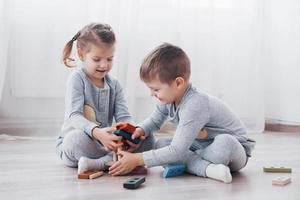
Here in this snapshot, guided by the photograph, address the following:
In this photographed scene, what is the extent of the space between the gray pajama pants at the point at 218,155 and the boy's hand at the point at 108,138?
0.19m

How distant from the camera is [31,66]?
1.99 m

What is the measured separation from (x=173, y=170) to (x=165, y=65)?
0.27 metres

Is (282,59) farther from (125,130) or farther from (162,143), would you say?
(125,130)

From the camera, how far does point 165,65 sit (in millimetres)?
1311

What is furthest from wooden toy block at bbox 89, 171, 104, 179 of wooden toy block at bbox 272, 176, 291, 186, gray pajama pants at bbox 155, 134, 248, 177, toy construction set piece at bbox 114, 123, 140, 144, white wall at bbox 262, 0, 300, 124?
white wall at bbox 262, 0, 300, 124

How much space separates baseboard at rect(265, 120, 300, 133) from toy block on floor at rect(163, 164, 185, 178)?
1.29 m

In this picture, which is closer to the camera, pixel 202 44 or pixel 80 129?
pixel 80 129

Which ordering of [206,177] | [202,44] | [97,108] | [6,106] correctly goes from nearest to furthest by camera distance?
1. [206,177]
2. [97,108]
3. [6,106]
4. [202,44]

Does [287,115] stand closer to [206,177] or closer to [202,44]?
[202,44]

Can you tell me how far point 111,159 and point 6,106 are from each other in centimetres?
74

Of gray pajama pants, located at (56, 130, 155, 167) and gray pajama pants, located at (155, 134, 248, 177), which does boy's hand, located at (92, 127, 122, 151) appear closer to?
gray pajama pants, located at (56, 130, 155, 167)

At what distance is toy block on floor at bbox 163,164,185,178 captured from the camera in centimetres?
132

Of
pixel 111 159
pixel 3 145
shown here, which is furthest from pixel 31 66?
pixel 111 159

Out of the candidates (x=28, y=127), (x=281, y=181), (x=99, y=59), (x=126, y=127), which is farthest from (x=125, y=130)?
(x=28, y=127)
